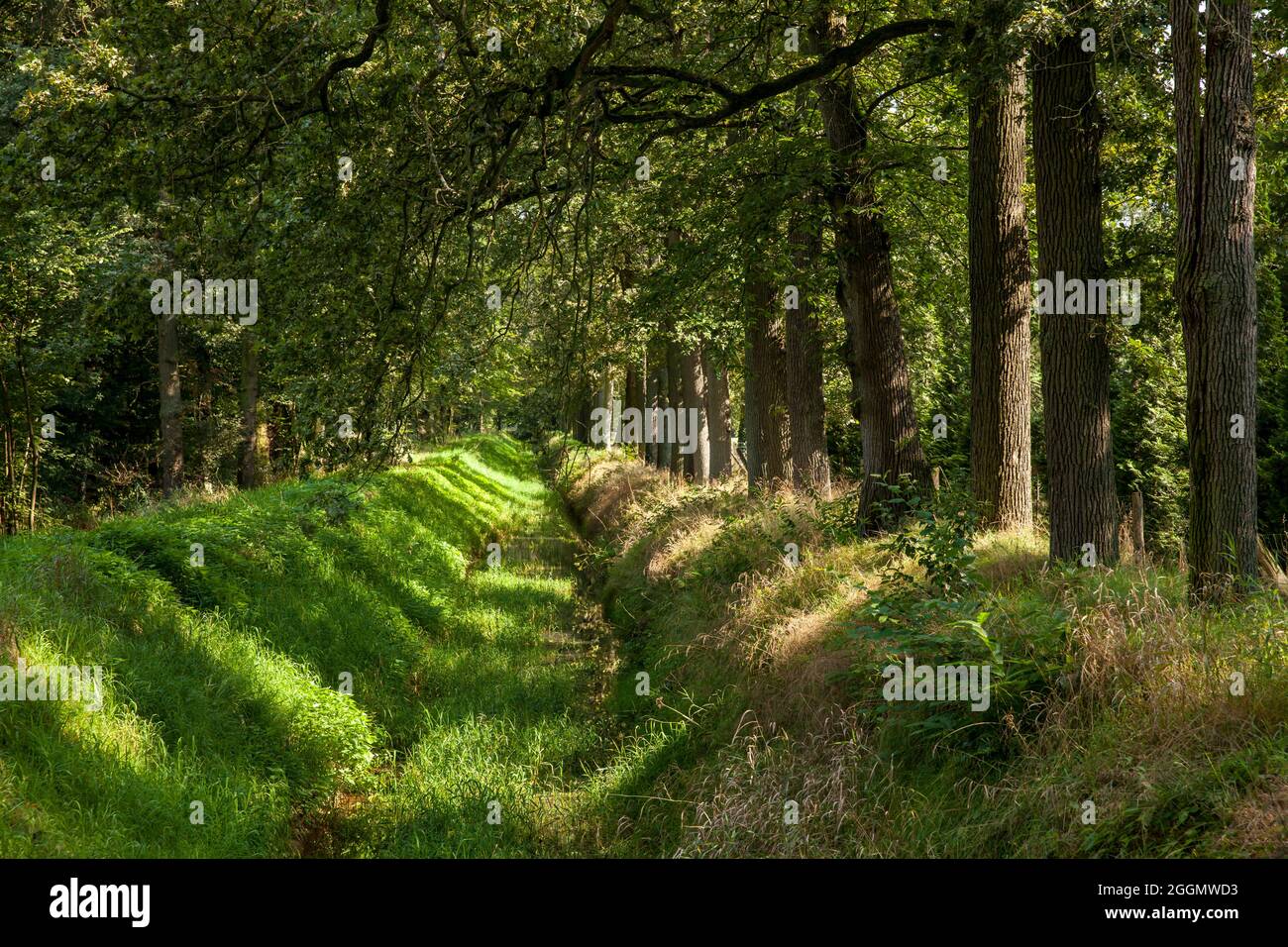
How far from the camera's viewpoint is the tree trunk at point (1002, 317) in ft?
30.8

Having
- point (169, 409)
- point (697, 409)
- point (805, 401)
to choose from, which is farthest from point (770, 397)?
point (169, 409)

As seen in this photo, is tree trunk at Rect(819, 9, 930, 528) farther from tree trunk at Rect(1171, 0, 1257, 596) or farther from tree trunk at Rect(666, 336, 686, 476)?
tree trunk at Rect(666, 336, 686, 476)

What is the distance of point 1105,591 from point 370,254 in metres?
5.61

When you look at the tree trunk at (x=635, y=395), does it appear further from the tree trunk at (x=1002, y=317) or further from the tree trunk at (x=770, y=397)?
the tree trunk at (x=1002, y=317)

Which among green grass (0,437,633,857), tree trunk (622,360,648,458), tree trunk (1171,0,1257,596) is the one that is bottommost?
green grass (0,437,633,857)

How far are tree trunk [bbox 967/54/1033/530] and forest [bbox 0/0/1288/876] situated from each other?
0.04m

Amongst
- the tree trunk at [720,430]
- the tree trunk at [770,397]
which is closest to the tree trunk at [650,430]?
the tree trunk at [720,430]

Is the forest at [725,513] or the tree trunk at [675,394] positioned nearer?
the forest at [725,513]

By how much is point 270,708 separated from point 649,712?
3.41 metres

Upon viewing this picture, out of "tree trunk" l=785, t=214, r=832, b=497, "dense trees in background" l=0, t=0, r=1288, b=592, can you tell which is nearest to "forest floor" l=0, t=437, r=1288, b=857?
A: "dense trees in background" l=0, t=0, r=1288, b=592

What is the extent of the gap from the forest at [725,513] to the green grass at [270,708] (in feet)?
0.14

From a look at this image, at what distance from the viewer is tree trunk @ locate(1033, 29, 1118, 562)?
7.49m

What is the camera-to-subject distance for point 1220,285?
5449 millimetres

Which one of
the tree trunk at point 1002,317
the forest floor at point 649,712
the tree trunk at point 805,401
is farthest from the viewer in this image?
the tree trunk at point 805,401
